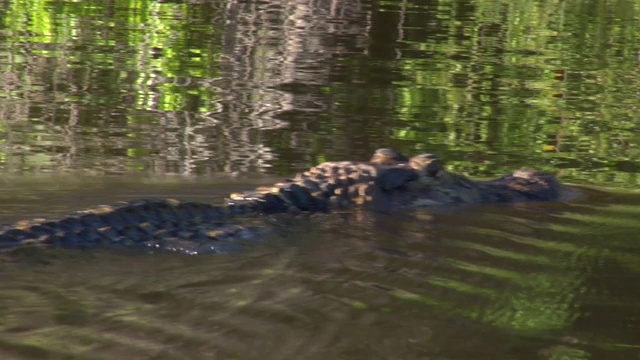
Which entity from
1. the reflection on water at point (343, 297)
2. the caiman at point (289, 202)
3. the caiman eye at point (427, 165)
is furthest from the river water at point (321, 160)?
the caiman eye at point (427, 165)

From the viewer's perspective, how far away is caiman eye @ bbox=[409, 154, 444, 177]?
7.55 meters

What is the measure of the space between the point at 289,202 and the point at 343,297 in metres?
1.76

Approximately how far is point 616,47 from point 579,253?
27.1 feet

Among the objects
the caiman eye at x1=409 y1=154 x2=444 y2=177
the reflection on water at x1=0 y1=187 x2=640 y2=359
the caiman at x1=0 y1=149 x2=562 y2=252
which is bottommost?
the reflection on water at x1=0 y1=187 x2=640 y2=359

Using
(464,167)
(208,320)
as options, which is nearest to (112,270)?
(208,320)

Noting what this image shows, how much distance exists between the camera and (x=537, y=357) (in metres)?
4.75

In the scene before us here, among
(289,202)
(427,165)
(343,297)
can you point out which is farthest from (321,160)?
(343,297)

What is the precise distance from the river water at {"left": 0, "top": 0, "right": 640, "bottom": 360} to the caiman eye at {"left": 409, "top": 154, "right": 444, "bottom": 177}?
28 cm

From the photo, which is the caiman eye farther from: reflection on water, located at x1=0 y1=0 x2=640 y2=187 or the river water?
reflection on water, located at x1=0 y1=0 x2=640 y2=187

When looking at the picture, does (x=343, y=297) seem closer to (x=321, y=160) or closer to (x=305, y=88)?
(x=321, y=160)

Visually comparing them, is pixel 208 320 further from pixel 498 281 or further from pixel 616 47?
pixel 616 47

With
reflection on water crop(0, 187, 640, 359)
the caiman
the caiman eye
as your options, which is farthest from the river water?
the caiman eye

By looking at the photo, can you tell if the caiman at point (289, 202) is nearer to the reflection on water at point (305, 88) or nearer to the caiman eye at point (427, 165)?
the caiman eye at point (427, 165)

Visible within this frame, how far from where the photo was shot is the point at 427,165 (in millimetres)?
7547
